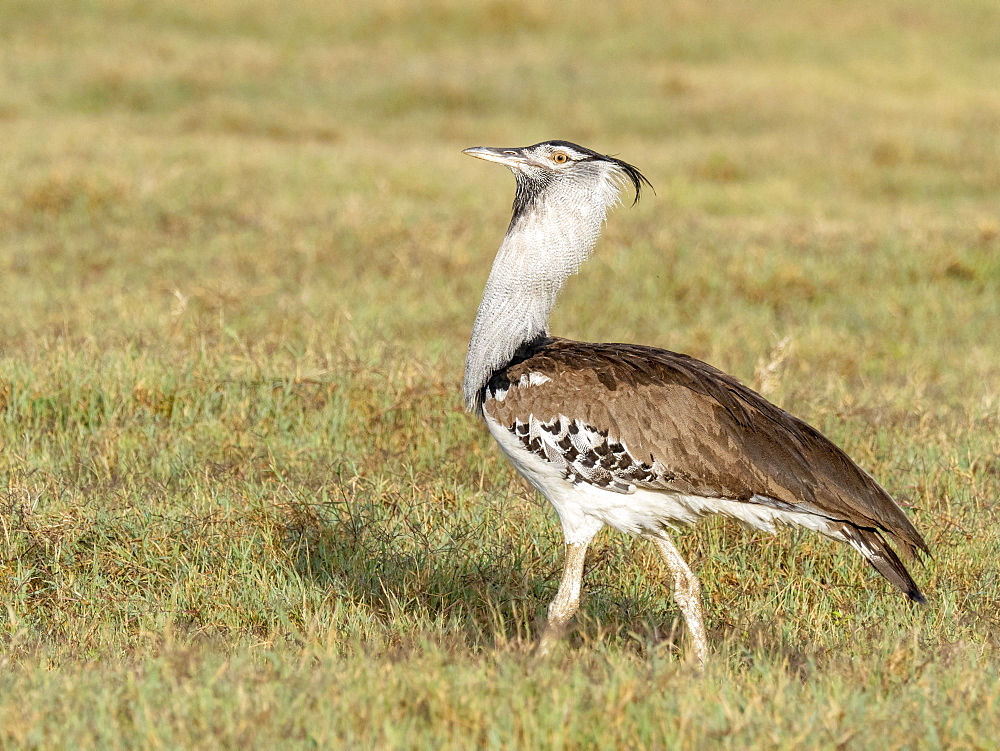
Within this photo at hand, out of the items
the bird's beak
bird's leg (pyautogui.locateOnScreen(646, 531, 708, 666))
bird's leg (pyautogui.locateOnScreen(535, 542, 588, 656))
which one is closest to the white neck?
the bird's beak

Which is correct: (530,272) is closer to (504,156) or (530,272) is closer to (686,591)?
(504,156)

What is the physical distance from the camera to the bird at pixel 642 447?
347cm

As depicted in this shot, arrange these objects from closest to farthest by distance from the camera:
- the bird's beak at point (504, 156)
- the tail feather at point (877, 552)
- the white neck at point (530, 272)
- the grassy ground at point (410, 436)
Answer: the grassy ground at point (410, 436)
the tail feather at point (877, 552)
the white neck at point (530, 272)
the bird's beak at point (504, 156)

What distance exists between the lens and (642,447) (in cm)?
351

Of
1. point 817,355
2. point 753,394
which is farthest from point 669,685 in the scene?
point 817,355

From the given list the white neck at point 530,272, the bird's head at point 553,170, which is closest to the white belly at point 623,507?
the white neck at point 530,272

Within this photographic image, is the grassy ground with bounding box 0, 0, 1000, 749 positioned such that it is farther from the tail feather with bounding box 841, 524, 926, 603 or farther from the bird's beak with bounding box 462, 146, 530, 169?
the bird's beak with bounding box 462, 146, 530, 169

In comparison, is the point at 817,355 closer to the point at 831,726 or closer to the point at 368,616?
the point at 368,616

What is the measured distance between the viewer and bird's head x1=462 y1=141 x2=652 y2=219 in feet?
12.9

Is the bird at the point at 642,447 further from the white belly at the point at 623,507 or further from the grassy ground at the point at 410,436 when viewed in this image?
the grassy ground at the point at 410,436

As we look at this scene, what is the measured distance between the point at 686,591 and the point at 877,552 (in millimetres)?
586

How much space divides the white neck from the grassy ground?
780 millimetres

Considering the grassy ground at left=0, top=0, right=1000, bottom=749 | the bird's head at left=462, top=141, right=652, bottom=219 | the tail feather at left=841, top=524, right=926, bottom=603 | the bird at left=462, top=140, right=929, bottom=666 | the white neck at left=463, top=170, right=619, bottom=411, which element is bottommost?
the grassy ground at left=0, top=0, right=1000, bottom=749

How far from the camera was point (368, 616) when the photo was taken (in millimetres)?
3803
